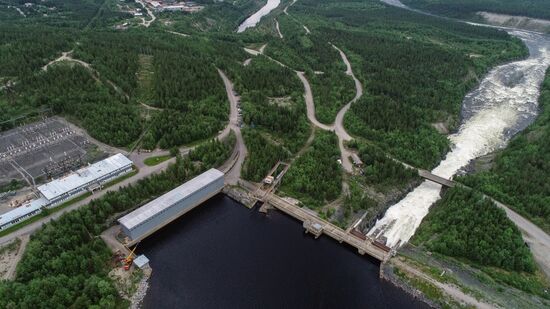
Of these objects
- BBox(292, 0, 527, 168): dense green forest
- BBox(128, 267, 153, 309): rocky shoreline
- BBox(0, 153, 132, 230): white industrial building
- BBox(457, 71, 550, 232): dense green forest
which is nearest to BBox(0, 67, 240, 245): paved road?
Answer: BBox(0, 153, 132, 230): white industrial building

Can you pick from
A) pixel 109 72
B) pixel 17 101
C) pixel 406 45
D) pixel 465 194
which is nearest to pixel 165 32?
pixel 109 72

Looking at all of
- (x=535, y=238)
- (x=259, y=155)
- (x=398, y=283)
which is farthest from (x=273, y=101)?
(x=535, y=238)

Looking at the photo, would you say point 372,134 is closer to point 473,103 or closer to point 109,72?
point 473,103

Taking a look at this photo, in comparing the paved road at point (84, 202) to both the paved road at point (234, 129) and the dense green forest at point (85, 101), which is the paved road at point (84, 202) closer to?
the dense green forest at point (85, 101)

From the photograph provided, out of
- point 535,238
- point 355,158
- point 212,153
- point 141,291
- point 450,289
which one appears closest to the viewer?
point 141,291

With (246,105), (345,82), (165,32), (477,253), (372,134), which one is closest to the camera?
(477,253)

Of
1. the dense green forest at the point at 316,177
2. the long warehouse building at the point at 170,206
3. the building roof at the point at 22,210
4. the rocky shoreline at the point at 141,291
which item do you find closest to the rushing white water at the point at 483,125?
the dense green forest at the point at 316,177

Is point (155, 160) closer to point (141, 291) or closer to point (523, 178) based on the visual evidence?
point (141, 291)
